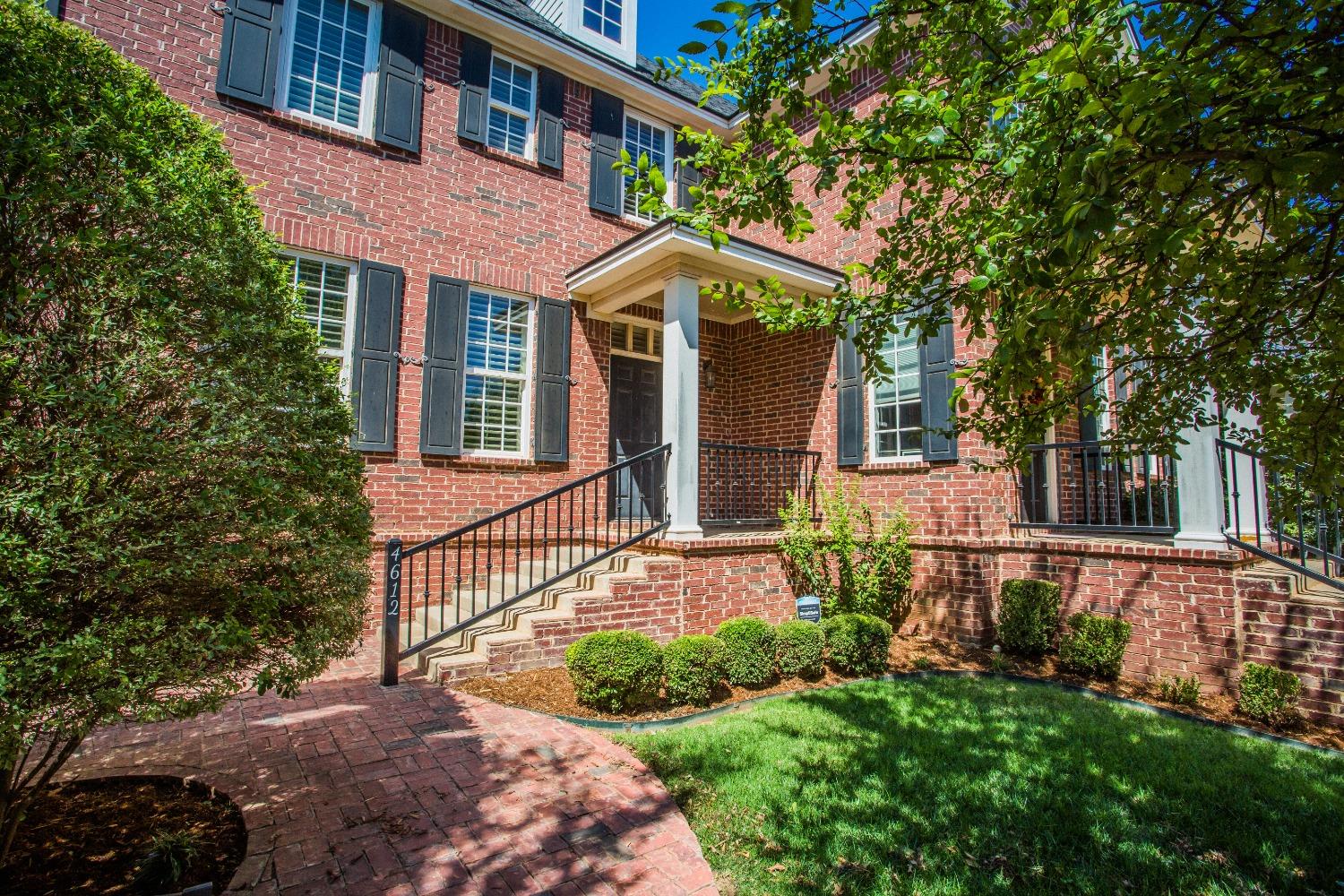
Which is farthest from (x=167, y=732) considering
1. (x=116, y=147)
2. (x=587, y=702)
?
(x=116, y=147)

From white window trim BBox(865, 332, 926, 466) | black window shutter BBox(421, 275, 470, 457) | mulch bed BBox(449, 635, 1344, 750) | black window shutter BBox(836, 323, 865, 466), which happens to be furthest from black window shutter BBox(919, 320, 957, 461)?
black window shutter BBox(421, 275, 470, 457)

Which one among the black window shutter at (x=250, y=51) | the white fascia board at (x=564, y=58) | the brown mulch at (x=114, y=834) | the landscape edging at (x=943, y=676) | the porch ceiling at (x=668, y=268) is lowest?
the landscape edging at (x=943, y=676)

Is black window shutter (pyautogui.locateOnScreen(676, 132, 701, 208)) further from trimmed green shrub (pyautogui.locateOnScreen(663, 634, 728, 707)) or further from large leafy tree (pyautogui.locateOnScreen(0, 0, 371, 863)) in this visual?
large leafy tree (pyautogui.locateOnScreen(0, 0, 371, 863))

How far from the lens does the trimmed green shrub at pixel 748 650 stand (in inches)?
210

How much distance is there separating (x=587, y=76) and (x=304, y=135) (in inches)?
148

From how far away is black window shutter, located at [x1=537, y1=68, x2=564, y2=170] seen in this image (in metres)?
8.34

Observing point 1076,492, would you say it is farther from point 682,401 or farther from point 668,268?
point 668,268

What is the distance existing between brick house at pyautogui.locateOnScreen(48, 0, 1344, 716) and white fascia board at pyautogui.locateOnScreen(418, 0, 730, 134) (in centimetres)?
5

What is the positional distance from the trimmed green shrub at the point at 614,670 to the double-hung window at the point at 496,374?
3483 millimetres

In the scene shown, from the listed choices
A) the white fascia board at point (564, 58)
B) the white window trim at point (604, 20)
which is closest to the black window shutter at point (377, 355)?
the white fascia board at point (564, 58)

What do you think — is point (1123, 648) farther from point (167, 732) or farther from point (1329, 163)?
point (167, 732)

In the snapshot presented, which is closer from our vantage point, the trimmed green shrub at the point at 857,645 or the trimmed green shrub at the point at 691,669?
the trimmed green shrub at the point at 691,669

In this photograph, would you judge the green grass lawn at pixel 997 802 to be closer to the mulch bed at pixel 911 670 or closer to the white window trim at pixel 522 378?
the mulch bed at pixel 911 670

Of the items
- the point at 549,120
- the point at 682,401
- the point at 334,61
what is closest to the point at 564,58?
the point at 549,120
